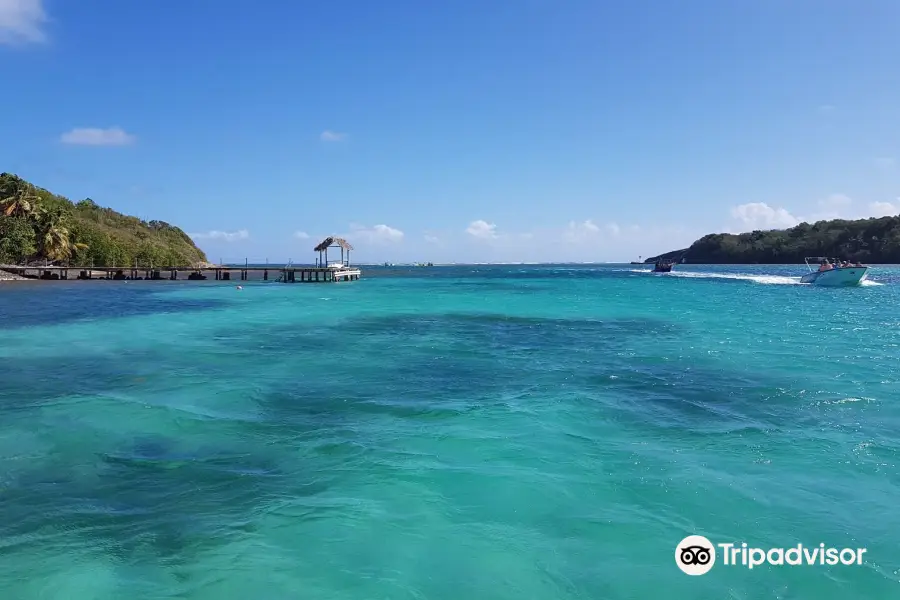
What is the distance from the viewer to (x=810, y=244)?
485 ft

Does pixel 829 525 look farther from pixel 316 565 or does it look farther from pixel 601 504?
pixel 316 565

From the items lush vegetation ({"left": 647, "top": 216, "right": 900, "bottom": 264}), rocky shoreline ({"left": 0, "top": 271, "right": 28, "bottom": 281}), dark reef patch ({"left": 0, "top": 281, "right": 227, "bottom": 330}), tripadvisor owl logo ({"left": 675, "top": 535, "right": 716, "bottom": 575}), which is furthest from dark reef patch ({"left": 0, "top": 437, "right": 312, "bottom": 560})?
lush vegetation ({"left": 647, "top": 216, "right": 900, "bottom": 264})

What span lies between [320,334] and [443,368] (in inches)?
335

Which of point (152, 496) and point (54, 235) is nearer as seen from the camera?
point (152, 496)

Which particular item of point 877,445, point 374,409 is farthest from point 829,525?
point 374,409

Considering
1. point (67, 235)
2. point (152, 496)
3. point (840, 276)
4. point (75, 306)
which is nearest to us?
point (152, 496)

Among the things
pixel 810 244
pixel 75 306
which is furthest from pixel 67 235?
pixel 810 244

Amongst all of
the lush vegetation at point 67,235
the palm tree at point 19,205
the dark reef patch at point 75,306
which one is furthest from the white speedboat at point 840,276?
the palm tree at point 19,205

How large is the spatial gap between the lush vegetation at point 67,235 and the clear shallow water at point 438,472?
5279 centimetres

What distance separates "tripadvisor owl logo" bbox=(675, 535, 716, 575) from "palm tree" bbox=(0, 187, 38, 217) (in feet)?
A: 232

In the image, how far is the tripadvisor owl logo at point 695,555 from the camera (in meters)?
5.33

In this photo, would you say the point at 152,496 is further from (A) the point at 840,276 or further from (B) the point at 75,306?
(A) the point at 840,276

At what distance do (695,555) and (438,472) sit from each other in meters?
3.31

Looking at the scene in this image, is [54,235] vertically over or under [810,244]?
under
